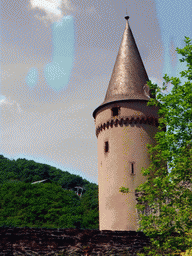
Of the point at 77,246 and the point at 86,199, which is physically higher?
the point at 86,199

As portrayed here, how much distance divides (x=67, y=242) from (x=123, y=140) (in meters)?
10.9

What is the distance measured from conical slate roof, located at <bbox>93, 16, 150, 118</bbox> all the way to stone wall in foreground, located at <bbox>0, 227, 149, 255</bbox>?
37.2ft

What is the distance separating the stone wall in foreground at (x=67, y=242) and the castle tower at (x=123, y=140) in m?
7.15

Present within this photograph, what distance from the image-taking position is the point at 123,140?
74.8 ft

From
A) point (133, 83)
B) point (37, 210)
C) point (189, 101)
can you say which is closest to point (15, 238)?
point (189, 101)

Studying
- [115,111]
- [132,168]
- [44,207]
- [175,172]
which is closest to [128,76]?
[115,111]

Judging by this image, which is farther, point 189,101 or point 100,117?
point 100,117

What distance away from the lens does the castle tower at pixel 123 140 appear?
21688mm

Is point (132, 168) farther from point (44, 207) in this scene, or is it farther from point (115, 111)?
point (44, 207)

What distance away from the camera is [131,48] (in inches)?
1029

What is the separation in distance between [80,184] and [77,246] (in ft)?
199

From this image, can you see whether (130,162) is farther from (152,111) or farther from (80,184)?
(80,184)

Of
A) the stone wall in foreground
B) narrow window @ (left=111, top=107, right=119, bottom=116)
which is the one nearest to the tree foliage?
the stone wall in foreground

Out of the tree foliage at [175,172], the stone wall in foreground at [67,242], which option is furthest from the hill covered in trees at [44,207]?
the tree foliage at [175,172]
